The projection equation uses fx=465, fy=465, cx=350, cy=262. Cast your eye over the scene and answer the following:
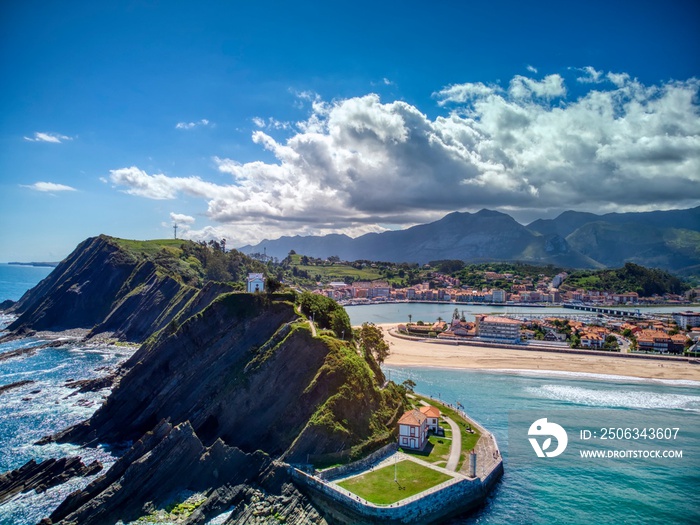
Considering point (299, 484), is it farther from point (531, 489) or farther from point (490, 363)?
point (490, 363)

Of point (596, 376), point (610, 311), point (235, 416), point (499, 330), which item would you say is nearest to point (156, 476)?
point (235, 416)

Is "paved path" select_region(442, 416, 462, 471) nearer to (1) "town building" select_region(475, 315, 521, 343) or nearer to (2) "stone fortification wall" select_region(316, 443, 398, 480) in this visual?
(2) "stone fortification wall" select_region(316, 443, 398, 480)

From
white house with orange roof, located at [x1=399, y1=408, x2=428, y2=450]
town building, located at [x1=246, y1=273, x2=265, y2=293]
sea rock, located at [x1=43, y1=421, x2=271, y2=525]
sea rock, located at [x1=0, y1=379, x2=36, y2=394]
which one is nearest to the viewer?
sea rock, located at [x1=43, y1=421, x2=271, y2=525]

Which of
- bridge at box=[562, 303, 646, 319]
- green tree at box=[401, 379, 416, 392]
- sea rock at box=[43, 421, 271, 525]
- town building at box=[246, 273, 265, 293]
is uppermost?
town building at box=[246, 273, 265, 293]

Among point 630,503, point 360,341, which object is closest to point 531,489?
point 630,503

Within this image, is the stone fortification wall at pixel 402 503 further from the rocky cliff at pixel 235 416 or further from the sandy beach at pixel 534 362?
the sandy beach at pixel 534 362

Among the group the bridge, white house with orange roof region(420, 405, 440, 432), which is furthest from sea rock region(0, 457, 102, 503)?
the bridge

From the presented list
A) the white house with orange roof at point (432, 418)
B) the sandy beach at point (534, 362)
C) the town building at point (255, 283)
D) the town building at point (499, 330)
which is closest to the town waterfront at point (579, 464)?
the sandy beach at point (534, 362)
